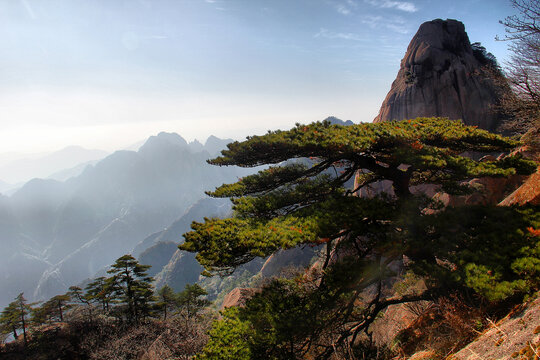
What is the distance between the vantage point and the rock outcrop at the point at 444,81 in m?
36.4

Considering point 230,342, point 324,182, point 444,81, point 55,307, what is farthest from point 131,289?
point 444,81

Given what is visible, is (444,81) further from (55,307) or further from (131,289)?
(55,307)

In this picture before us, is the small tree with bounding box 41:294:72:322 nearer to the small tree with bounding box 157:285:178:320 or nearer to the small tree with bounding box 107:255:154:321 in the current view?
A: the small tree with bounding box 107:255:154:321

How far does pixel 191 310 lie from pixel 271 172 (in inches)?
1081

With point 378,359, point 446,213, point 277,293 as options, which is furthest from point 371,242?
point 378,359

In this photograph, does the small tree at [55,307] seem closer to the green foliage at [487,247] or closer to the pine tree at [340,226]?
the pine tree at [340,226]

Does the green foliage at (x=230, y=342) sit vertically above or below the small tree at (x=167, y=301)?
above

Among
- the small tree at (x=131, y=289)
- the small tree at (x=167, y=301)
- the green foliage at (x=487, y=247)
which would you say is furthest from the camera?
the small tree at (x=167, y=301)

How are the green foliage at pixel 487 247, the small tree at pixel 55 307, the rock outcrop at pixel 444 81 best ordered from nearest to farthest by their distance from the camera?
the green foliage at pixel 487 247 → the small tree at pixel 55 307 → the rock outcrop at pixel 444 81

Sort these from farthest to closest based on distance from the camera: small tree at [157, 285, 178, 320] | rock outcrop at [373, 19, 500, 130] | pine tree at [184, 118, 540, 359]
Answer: rock outcrop at [373, 19, 500, 130], small tree at [157, 285, 178, 320], pine tree at [184, 118, 540, 359]

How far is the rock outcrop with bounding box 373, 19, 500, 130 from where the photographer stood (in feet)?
119

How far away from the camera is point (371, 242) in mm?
6750

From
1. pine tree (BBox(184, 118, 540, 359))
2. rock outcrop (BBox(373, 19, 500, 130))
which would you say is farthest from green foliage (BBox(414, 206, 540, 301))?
rock outcrop (BBox(373, 19, 500, 130))

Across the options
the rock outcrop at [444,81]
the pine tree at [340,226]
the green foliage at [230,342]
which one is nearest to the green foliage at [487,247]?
the pine tree at [340,226]
